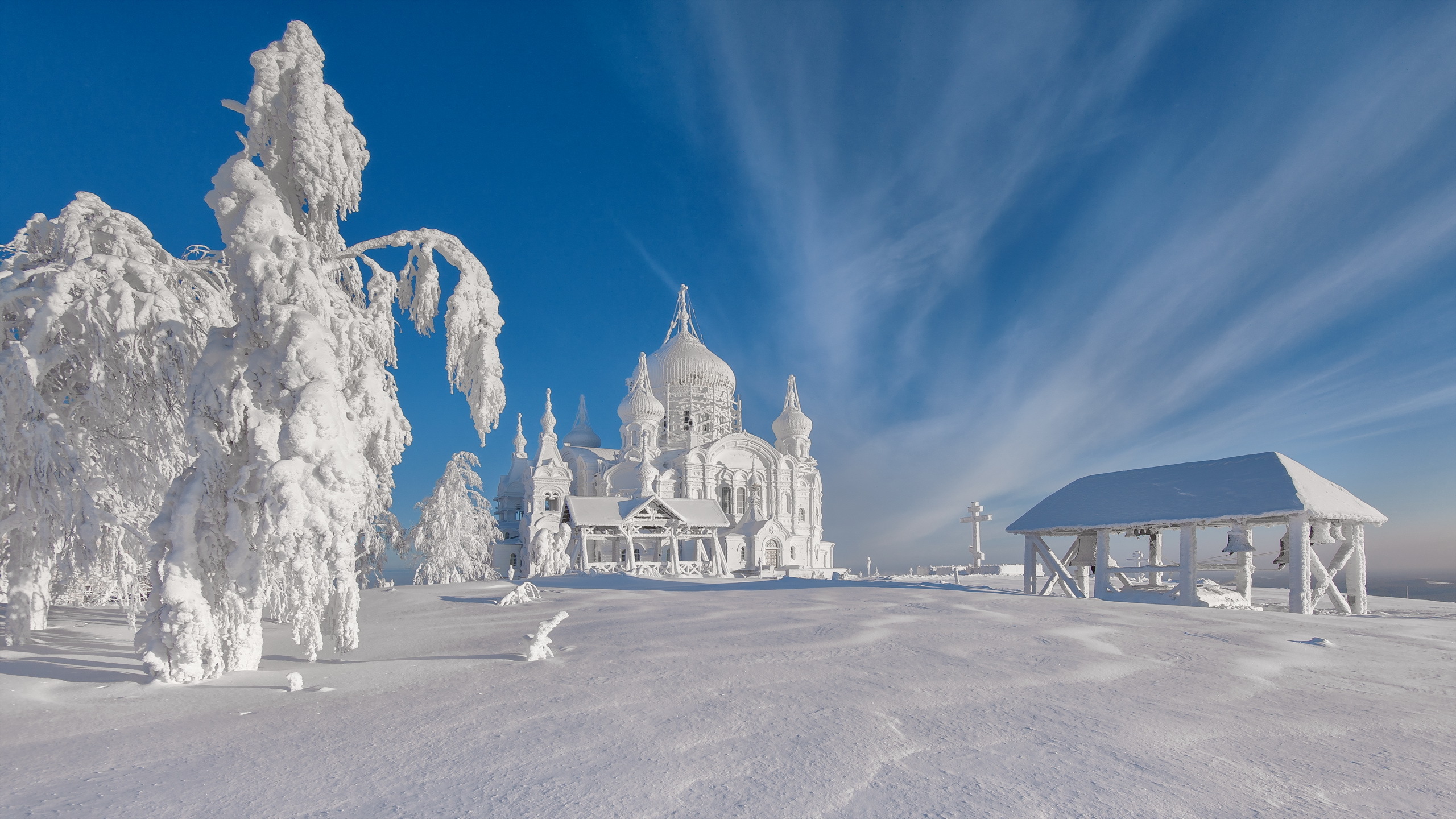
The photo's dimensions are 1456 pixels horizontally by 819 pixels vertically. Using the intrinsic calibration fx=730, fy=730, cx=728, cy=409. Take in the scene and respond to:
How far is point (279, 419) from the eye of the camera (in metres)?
7.21

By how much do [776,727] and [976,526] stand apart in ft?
129

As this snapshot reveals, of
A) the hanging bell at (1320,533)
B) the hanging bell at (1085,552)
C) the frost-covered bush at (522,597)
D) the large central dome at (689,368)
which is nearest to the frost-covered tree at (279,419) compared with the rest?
the frost-covered bush at (522,597)

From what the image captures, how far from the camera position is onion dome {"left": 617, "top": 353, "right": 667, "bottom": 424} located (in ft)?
169

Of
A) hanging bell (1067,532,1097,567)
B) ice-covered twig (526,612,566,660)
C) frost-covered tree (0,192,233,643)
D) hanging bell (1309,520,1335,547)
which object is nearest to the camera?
ice-covered twig (526,612,566,660)

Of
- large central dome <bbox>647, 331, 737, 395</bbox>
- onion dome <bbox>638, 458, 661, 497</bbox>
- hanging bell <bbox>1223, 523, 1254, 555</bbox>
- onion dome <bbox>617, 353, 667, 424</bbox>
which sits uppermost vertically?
large central dome <bbox>647, 331, 737, 395</bbox>

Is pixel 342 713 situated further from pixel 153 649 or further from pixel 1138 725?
pixel 1138 725

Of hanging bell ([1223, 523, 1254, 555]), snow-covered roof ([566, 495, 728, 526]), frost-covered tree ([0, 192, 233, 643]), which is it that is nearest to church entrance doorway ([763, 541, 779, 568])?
snow-covered roof ([566, 495, 728, 526])

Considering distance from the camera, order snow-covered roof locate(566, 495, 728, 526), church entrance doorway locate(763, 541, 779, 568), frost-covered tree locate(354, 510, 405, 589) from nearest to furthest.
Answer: frost-covered tree locate(354, 510, 405, 589), snow-covered roof locate(566, 495, 728, 526), church entrance doorway locate(763, 541, 779, 568)

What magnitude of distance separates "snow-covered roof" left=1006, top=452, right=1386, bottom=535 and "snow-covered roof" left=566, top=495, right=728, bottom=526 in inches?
900

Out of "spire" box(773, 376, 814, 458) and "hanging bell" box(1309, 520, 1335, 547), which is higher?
"spire" box(773, 376, 814, 458)

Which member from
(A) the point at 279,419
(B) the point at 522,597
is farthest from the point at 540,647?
(B) the point at 522,597

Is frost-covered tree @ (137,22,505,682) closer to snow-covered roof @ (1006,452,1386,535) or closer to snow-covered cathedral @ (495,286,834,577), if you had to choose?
snow-covered roof @ (1006,452,1386,535)

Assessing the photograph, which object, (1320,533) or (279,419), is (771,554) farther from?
(279,419)

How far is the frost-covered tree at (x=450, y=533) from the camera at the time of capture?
1296 inches
